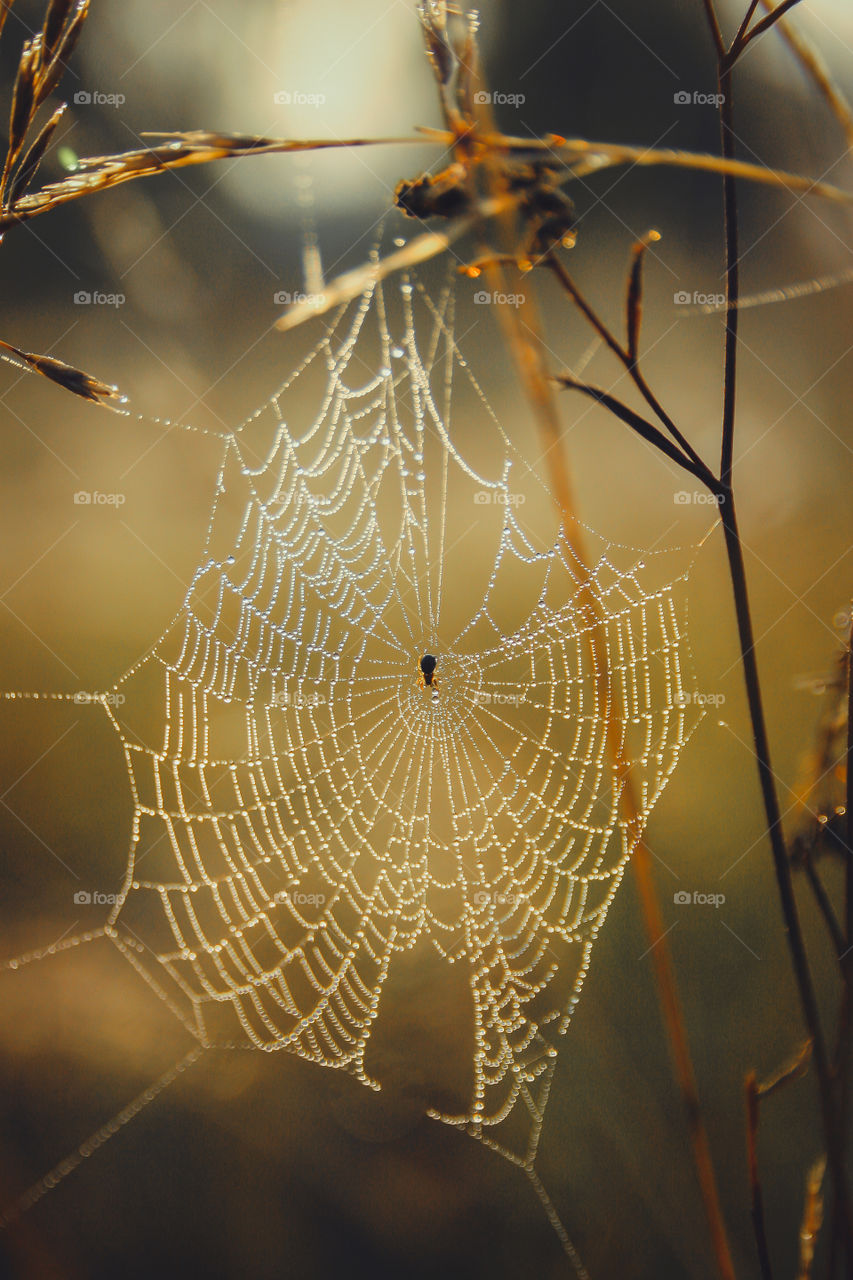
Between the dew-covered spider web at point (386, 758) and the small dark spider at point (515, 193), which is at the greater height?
the small dark spider at point (515, 193)

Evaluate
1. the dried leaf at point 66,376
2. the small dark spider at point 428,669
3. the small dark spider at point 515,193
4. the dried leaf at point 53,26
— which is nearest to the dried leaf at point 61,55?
the dried leaf at point 53,26

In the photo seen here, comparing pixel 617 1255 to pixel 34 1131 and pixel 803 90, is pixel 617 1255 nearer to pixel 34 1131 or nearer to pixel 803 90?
pixel 34 1131

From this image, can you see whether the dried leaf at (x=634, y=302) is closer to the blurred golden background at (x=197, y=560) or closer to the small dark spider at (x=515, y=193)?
the small dark spider at (x=515, y=193)

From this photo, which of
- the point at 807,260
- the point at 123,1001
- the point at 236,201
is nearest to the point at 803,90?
the point at 807,260

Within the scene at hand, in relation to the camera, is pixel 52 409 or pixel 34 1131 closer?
pixel 34 1131

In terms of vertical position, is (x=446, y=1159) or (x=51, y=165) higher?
(x=51, y=165)
